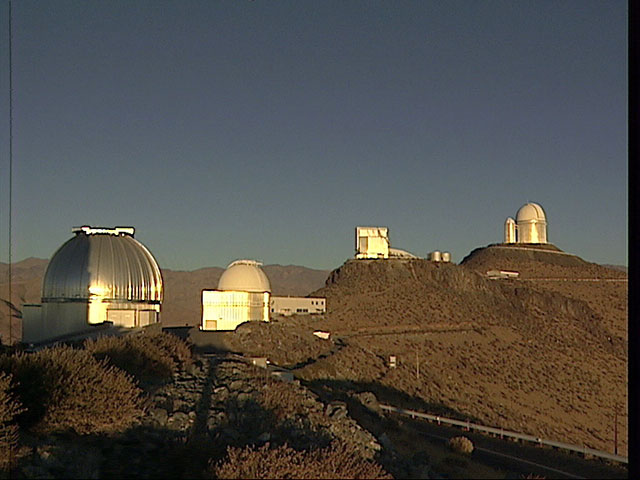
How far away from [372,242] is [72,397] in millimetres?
56271

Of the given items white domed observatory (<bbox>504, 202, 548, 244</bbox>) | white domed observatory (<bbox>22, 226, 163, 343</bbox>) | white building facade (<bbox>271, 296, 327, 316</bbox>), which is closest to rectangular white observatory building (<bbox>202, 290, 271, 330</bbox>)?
white building facade (<bbox>271, 296, 327, 316</bbox>)

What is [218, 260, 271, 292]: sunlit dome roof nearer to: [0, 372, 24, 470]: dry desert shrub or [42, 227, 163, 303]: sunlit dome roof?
[42, 227, 163, 303]: sunlit dome roof

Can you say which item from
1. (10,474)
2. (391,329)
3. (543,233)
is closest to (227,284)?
(391,329)

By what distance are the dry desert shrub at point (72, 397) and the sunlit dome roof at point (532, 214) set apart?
256ft

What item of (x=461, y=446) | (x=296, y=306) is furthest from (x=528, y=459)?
(x=296, y=306)

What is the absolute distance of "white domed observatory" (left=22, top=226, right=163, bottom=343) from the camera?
101 ft

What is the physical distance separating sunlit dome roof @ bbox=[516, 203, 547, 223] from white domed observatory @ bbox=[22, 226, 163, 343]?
200 ft

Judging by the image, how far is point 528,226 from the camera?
85.4 metres

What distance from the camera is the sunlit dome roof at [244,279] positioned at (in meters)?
43.7

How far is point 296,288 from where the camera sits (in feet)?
528

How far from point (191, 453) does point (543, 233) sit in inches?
3192

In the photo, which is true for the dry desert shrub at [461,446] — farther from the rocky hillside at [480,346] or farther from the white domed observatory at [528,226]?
the white domed observatory at [528,226]

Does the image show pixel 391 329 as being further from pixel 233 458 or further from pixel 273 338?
pixel 233 458

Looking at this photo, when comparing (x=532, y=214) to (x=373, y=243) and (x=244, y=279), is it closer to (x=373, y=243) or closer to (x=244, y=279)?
(x=373, y=243)
